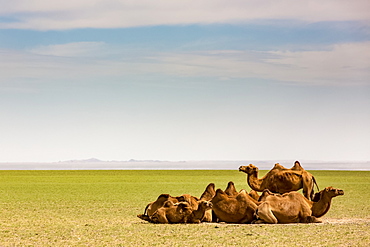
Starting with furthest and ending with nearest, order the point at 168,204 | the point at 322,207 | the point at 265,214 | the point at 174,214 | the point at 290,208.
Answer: the point at 168,204
the point at 322,207
the point at 174,214
the point at 290,208
the point at 265,214

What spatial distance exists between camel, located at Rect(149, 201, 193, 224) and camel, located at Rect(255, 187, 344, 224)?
1.82 metres

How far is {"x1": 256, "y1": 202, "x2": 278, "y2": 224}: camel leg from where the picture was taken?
609 inches

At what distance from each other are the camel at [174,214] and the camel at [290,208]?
1815 mm

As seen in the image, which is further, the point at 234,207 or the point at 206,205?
the point at 234,207

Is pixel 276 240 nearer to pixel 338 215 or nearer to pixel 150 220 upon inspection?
pixel 150 220

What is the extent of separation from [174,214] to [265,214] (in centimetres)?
232

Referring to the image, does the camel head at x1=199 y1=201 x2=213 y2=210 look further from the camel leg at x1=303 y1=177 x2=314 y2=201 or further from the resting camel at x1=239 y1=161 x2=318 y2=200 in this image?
the camel leg at x1=303 y1=177 x2=314 y2=201

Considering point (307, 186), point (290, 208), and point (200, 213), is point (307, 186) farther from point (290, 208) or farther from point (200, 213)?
point (200, 213)

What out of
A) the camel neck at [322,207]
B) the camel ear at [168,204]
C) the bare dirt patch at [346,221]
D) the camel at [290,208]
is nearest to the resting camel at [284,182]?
the bare dirt patch at [346,221]

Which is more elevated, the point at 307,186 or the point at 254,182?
the point at 254,182

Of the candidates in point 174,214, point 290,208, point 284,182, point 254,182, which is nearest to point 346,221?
point 290,208

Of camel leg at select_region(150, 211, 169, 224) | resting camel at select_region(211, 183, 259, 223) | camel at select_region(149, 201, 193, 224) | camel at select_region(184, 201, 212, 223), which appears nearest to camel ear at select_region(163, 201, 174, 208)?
camel at select_region(149, 201, 193, 224)

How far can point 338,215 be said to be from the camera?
18812 millimetres

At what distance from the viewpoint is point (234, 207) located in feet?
52.3
